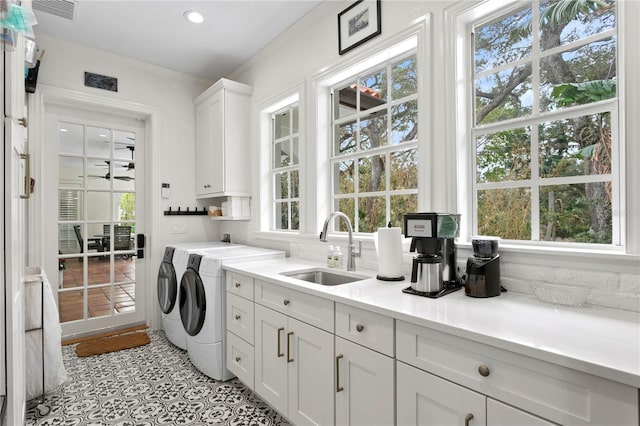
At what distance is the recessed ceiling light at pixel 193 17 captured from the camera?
2.58 m

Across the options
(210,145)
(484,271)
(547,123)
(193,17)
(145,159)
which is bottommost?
(484,271)

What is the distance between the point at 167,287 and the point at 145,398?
106 centimetres

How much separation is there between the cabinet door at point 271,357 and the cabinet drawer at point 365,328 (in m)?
0.46

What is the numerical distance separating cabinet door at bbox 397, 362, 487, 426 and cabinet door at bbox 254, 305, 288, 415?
2.58ft

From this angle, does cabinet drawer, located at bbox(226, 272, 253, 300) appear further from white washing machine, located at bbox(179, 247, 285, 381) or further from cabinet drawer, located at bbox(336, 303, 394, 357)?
cabinet drawer, located at bbox(336, 303, 394, 357)

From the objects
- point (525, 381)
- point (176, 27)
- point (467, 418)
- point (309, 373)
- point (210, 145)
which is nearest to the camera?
point (525, 381)

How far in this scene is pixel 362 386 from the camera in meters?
1.39

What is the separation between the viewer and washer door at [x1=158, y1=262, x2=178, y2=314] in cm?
296

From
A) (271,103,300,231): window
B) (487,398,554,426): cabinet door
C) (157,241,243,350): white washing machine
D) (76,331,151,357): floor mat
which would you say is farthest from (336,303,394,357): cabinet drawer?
(76,331,151,357): floor mat

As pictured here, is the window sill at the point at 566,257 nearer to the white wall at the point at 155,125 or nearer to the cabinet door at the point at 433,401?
the cabinet door at the point at 433,401

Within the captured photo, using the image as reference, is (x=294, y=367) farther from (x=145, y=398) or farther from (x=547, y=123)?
(x=547, y=123)

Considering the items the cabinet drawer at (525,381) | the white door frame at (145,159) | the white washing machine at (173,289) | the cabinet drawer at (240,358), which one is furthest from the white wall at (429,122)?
the white door frame at (145,159)

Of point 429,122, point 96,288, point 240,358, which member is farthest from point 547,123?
point 96,288

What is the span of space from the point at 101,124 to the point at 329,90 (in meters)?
2.45
